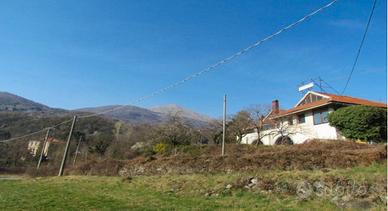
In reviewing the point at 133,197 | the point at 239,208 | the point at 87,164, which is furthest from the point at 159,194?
the point at 87,164

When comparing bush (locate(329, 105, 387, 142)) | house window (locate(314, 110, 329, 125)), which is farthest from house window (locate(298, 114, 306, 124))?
bush (locate(329, 105, 387, 142))

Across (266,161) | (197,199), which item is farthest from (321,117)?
(197,199)

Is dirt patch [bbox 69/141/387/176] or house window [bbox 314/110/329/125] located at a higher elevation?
house window [bbox 314/110/329/125]

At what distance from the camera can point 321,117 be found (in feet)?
98.0

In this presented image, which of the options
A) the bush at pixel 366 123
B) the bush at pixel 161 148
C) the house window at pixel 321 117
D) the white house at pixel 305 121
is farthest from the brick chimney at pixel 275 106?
the bush at pixel 161 148

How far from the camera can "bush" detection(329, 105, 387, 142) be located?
74.7ft

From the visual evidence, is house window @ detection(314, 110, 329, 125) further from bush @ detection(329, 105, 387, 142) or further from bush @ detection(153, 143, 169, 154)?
bush @ detection(153, 143, 169, 154)

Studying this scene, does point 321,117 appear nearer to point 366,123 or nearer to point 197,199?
point 366,123

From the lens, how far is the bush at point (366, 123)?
74.7 ft

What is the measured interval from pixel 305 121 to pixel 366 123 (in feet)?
30.7

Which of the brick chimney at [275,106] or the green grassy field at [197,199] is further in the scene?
the brick chimney at [275,106]

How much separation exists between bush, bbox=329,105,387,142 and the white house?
2.36 metres

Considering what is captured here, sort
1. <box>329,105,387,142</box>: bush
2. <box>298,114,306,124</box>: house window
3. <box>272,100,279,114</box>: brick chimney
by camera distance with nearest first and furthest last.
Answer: <box>329,105,387,142</box>: bush < <box>298,114,306,124</box>: house window < <box>272,100,279,114</box>: brick chimney

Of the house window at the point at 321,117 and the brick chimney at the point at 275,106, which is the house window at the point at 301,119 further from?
the brick chimney at the point at 275,106
